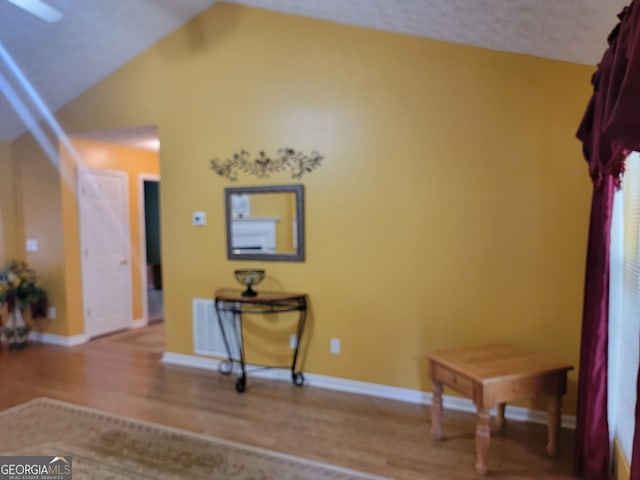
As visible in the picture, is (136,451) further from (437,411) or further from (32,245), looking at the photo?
(32,245)

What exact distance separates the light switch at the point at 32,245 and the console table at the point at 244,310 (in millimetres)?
2635

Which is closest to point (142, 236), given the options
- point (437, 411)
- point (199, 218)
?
point (199, 218)

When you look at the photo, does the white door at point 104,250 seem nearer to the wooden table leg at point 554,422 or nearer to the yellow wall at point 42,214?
the yellow wall at point 42,214

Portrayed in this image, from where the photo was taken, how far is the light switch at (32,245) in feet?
16.4

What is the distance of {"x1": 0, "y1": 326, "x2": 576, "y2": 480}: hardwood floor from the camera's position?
2.50 meters

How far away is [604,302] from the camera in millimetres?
2084

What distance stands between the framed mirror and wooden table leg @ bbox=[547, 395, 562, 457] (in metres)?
2.05

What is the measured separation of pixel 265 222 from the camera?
12.4 ft

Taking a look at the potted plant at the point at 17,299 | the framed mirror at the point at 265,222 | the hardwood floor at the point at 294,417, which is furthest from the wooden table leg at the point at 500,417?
the potted plant at the point at 17,299

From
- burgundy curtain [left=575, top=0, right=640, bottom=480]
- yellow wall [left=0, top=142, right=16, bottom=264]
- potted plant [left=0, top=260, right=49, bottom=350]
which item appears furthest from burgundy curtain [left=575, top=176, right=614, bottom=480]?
yellow wall [left=0, top=142, right=16, bottom=264]

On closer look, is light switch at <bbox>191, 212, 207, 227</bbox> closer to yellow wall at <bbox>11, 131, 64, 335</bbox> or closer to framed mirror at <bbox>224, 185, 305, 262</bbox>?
framed mirror at <bbox>224, 185, 305, 262</bbox>

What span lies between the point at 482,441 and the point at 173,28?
13.6 ft

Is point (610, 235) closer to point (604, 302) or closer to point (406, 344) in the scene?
point (604, 302)

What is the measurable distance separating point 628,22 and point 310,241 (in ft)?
8.52
